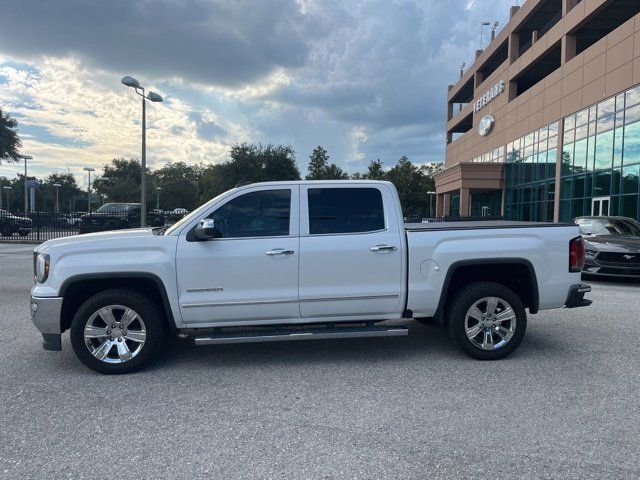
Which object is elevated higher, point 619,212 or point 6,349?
point 619,212

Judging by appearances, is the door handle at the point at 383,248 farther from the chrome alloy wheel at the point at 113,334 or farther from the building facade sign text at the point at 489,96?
the building facade sign text at the point at 489,96

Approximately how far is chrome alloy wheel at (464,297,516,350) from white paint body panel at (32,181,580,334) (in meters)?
0.43

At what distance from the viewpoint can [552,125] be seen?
29484 millimetres

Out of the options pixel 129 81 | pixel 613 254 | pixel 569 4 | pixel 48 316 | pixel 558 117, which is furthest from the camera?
pixel 558 117

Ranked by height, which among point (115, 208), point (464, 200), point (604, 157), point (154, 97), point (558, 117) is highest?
point (558, 117)

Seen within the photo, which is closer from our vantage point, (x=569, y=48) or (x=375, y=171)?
(x=569, y=48)

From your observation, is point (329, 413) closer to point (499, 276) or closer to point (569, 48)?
point (499, 276)

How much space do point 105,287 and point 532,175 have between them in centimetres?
3277

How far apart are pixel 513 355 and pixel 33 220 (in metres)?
27.2

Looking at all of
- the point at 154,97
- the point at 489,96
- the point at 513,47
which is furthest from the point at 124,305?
the point at 489,96

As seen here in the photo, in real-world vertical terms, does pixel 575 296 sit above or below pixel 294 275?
below

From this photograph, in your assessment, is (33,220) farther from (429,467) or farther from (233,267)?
(429,467)

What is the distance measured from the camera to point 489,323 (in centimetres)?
510

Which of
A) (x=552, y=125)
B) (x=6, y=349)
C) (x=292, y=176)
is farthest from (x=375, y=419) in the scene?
(x=292, y=176)
